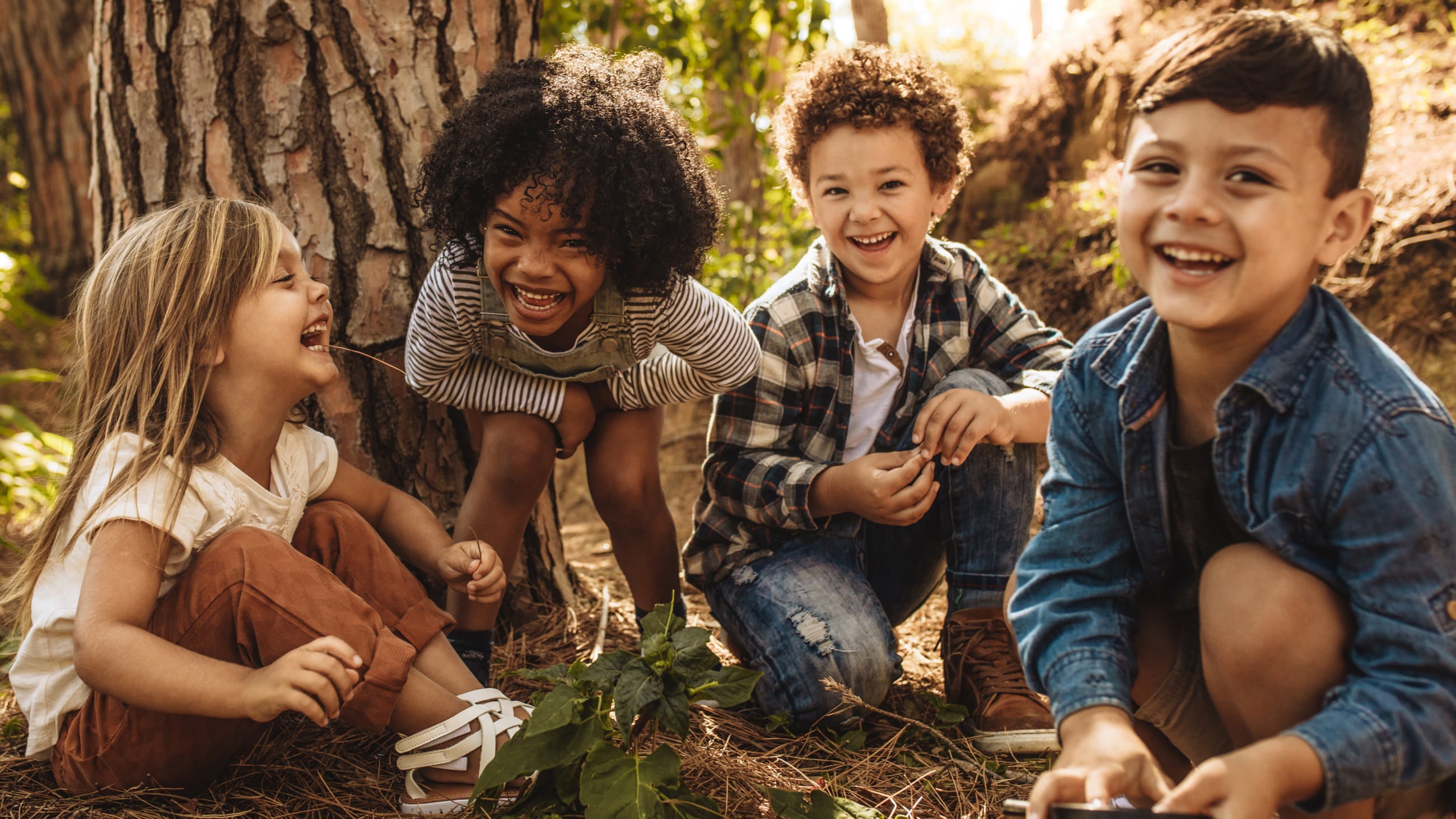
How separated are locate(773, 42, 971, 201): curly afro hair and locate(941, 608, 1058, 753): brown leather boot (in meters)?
1.02

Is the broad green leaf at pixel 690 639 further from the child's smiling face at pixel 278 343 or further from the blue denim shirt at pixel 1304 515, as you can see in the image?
the child's smiling face at pixel 278 343

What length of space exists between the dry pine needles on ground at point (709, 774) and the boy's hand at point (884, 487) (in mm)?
392

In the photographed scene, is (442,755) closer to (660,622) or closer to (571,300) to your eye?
(660,622)

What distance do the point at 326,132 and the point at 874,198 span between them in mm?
1254

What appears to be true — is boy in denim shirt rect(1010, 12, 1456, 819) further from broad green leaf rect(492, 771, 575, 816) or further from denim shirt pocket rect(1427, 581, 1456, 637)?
broad green leaf rect(492, 771, 575, 816)

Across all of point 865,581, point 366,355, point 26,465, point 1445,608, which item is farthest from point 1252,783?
point 26,465

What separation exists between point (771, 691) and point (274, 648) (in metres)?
0.95

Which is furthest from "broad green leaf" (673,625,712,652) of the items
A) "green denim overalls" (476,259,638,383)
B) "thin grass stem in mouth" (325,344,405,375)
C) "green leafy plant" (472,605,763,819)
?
"thin grass stem in mouth" (325,344,405,375)

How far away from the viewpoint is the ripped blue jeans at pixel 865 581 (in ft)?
6.59

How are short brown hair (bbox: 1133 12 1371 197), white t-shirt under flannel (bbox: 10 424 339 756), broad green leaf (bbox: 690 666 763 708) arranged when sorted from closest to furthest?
short brown hair (bbox: 1133 12 1371 197) < broad green leaf (bbox: 690 666 763 708) < white t-shirt under flannel (bbox: 10 424 339 756)

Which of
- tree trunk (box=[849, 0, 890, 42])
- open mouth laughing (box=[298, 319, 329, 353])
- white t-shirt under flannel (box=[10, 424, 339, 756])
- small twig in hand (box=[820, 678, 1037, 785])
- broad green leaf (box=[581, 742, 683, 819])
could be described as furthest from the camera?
tree trunk (box=[849, 0, 890, 42])

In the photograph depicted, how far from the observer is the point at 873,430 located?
2246 mm

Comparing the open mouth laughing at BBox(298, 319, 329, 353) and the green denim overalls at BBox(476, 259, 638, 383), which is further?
the green denim overalls at BBox(476, 259, 638, 383)

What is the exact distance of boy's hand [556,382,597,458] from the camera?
218cm
